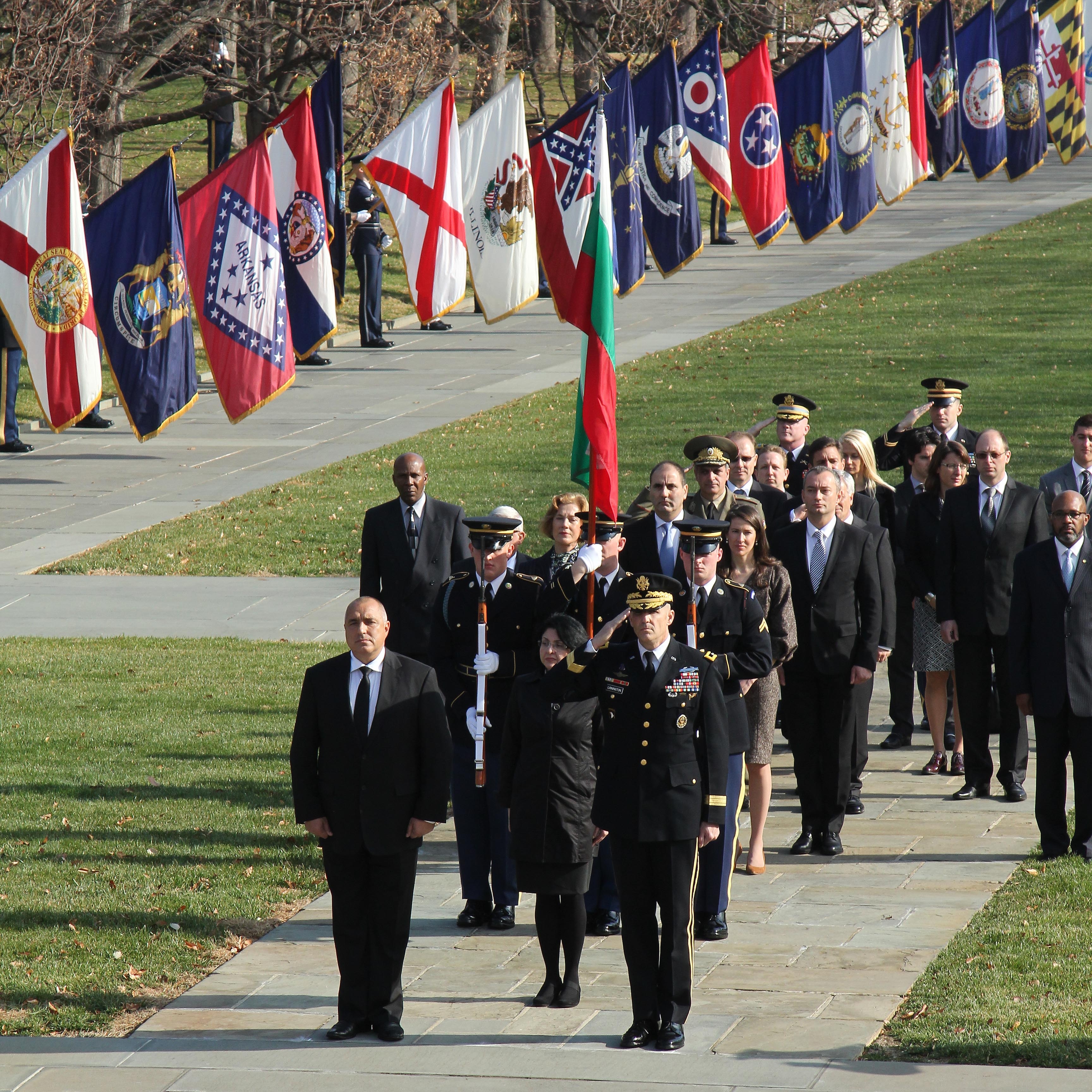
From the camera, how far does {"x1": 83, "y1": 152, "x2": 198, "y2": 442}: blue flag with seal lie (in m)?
16.6

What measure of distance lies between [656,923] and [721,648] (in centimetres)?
171

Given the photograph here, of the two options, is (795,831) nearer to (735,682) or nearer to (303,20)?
(735,682)

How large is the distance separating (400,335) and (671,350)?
5943 millimetres

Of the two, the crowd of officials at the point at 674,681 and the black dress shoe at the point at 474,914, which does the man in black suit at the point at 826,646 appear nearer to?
the crowd of officials at the point at 674,681

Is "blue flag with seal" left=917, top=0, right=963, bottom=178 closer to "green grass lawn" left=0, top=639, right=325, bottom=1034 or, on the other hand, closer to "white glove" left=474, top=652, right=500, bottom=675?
"green grass lawn" left=0, top=639, right=325, bottom=1034

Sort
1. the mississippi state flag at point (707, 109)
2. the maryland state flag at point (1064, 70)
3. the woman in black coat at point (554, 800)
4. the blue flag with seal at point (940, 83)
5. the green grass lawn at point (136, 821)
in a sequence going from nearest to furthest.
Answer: the woman in black coat at point (554, 800) → the green grass lawn at point (136, 821) → the mississippi state flag at point (707, 109) → the blue flag with seal at point (940, 83) → the maryland state flag at point (1064, 70)

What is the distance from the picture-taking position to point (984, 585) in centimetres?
1010

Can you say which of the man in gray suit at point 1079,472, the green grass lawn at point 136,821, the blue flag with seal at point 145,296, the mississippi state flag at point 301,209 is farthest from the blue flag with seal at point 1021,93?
the green grass lawn at point 136,821

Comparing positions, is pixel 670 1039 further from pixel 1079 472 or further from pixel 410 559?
pixel 1079 472

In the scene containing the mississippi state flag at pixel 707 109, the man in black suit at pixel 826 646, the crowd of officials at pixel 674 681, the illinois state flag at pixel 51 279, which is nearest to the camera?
the crowd of officials at pixel 674 681

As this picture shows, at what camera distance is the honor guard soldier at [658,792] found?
6.84 metres

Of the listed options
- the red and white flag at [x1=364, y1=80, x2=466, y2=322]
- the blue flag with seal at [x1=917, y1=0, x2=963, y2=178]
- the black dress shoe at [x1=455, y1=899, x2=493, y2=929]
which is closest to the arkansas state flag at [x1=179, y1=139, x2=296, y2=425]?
the red and white flag at [x1=364, y1=80, x2=466, y2=322]

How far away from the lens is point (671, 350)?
29.1m

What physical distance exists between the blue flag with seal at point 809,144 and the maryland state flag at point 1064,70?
7875mm
